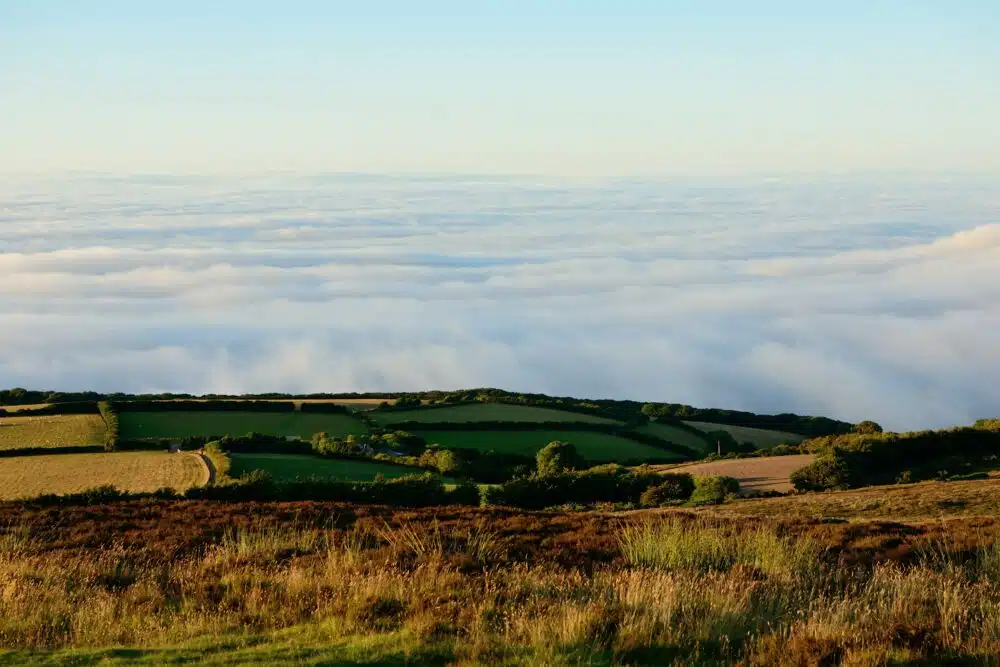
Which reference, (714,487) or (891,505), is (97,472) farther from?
(891,505)

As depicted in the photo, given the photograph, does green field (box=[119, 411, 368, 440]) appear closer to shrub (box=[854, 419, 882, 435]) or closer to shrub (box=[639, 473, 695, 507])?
shrub (box=[639, 473, 695, 507])

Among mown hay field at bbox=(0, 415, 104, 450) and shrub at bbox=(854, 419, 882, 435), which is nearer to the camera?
mown hay field at bbox=(0, 415, 104, 450)

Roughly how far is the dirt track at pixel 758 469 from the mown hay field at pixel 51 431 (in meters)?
39.3

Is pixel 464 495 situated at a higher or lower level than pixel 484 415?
lower

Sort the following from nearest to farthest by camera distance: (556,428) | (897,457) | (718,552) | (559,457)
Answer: (718,552)
(559,457)
(897,457)
(556,428)

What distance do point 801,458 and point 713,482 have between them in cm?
1636

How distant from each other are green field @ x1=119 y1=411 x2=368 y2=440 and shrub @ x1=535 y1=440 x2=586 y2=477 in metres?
14.0

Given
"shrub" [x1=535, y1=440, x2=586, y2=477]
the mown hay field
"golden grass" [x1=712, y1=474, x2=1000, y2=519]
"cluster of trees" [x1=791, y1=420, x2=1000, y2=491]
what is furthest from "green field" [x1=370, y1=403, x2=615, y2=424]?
"golden grass" [x1=712, y1=474, x2=1000, y2=519]

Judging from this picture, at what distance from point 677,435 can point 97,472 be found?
51814mm

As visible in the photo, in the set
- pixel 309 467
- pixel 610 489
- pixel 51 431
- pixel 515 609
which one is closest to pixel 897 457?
pixel 610 489

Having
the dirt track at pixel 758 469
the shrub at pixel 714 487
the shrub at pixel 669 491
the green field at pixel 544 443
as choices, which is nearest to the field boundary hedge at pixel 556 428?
the green field at pixel 544 443

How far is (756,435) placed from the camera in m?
104

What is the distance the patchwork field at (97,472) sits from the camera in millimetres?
54219

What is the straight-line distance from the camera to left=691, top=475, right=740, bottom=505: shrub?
5969 cm
